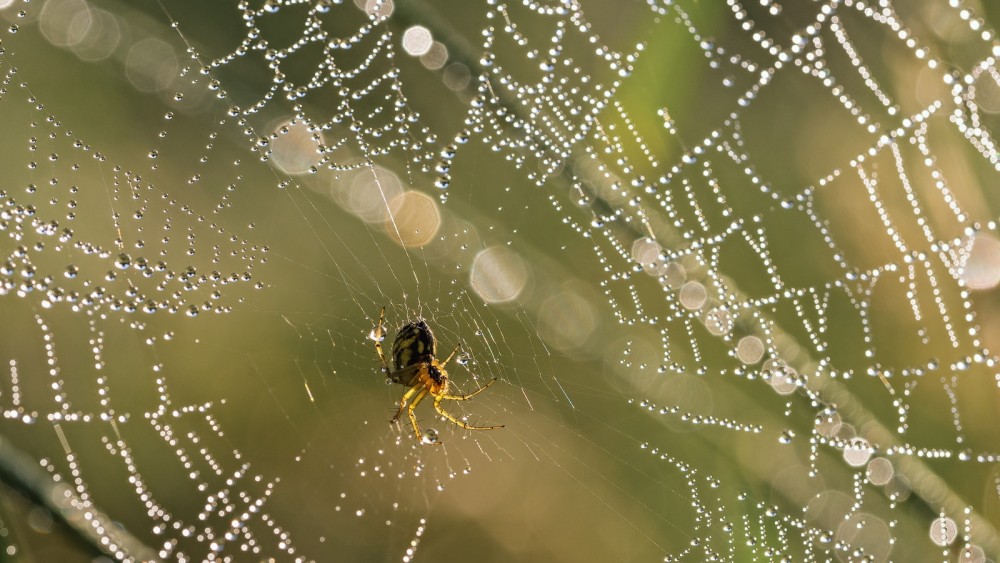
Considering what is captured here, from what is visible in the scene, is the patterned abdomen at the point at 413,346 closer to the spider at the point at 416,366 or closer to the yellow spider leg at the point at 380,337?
the spider at the point at 416,366

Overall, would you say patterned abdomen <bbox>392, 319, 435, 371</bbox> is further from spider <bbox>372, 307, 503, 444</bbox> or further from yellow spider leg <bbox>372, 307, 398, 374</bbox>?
yellow spider leg <bbox>372, 307, 398, 374</bbox>

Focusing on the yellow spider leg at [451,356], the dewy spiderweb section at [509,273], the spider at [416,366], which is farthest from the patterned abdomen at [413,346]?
the dewy spiderweb section at [509,273]

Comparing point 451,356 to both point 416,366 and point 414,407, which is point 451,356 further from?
point 414,407

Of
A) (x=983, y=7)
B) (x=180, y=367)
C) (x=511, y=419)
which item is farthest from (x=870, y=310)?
(x=180, y=367)

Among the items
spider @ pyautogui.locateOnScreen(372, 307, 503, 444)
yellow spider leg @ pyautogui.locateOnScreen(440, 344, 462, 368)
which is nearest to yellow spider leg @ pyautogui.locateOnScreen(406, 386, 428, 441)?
spider @ pyautogui.locateOnScreen(372, 307, 503, 444)

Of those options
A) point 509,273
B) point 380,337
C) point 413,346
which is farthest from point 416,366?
point 509,273
